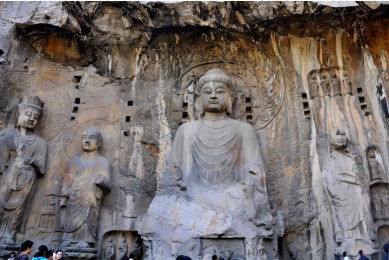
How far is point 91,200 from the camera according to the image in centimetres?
666

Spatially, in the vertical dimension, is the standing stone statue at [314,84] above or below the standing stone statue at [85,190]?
above

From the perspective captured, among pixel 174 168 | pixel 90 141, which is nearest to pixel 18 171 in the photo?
pixel 90 141

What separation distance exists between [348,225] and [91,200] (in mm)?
3838

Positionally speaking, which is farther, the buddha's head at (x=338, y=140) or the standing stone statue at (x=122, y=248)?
the buddha's head at (x=338, y=140)

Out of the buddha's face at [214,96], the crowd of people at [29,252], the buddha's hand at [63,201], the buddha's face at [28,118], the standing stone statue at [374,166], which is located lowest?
the crowd of people at [29,252]

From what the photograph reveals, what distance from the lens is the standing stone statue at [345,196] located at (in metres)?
6.25

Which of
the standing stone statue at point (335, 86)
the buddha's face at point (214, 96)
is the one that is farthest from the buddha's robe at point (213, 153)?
the standing stone statue at point (335, 86)

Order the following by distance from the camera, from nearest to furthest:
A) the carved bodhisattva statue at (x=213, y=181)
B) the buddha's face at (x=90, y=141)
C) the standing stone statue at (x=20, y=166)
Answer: the carved bodhisattva statue at (x=213, y=181), the standing stone statue at (x=20, y=166), the buddha's face at (x=90, y=141)

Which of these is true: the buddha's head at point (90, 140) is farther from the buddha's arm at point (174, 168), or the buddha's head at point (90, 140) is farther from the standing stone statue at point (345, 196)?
the standing stone statue at point (345, 196)

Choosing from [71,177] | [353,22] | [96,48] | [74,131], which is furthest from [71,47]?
[353,22]

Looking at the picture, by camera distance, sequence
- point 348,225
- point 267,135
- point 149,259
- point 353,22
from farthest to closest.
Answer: point 267,135 < point 353,22 < point 348,225 < point 149,259

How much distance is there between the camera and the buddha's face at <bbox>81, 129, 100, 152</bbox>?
7.18m

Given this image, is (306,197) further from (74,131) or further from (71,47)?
(71,47)

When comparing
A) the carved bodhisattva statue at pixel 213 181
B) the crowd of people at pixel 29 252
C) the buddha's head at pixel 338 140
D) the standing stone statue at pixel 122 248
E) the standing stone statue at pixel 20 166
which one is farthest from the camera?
the buddha's head at pixel 338 140
